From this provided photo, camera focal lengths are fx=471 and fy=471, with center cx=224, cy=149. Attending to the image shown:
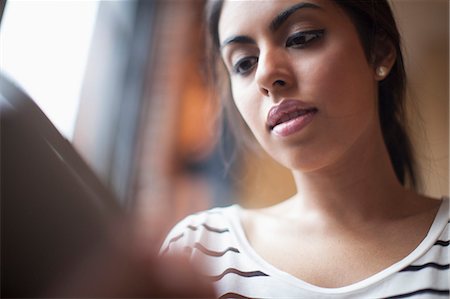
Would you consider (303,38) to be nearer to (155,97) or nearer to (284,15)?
(284,15)

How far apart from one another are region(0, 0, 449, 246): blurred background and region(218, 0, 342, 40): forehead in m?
0.12

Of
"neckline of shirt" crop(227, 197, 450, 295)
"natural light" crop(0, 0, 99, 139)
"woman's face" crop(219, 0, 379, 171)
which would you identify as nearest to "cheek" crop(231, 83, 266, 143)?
"woman's face" crop(219, 0, 379, 171)

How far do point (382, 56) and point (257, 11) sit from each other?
14 centimetres

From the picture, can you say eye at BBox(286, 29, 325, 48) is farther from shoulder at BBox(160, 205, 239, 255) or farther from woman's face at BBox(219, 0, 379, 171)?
shoulder at BBox(160, 205, 239, 255)

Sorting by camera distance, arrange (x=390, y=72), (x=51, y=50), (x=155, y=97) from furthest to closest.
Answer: (x=155, y=97)
(x=51, y=50)
(x=390, y=72)

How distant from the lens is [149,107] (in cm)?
109

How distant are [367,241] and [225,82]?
9.7 inches

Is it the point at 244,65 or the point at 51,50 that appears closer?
the point at 244,65

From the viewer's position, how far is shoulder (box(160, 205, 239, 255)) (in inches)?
17.9

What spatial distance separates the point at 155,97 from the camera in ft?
3.62

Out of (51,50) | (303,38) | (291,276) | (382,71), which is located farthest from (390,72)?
(51,50)

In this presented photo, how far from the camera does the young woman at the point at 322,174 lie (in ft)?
1.21

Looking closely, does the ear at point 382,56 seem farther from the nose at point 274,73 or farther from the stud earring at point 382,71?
the nose at point 274,73

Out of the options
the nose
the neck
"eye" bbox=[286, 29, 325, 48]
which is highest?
"eye" bbox=[286, 29, 325, 48]
